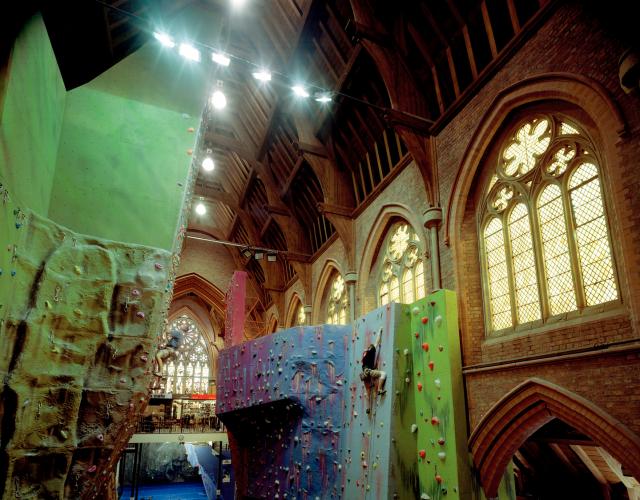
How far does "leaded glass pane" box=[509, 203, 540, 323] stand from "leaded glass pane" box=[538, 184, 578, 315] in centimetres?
24

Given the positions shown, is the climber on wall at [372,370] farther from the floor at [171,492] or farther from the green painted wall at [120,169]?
the floor at [171,492]

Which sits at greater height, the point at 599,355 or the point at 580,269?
the point at 580,269

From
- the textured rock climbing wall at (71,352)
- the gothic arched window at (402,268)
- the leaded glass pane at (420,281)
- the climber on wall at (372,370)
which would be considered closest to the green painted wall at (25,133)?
the textured rock climbing wall at (71,352)

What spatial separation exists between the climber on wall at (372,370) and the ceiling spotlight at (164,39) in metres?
5.16

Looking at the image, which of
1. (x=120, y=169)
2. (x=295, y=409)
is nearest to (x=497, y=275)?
(x=295, y=409)

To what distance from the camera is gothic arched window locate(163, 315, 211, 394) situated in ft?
83.0

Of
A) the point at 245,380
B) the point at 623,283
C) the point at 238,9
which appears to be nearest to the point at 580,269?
the point at 623,283

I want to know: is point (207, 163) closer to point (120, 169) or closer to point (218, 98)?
point (218, 98)

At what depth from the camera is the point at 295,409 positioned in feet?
28.1

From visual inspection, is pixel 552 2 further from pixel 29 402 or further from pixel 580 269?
pixel 29 402

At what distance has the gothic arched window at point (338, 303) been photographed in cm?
1369

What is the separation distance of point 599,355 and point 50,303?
552cm

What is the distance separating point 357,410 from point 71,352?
199 inches

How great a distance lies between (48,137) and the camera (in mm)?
4309
